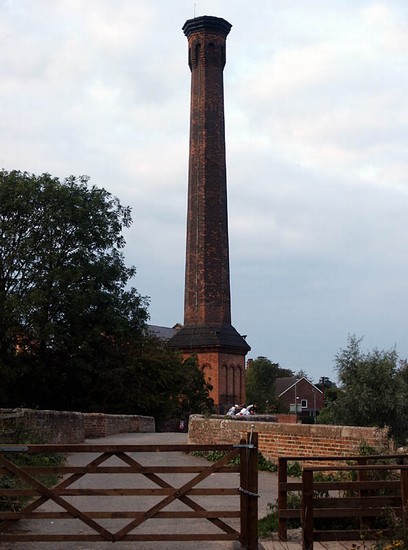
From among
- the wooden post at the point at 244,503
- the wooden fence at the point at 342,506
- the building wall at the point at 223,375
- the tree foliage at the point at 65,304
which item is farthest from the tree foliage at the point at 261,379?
the wooden post at the point at 244,503

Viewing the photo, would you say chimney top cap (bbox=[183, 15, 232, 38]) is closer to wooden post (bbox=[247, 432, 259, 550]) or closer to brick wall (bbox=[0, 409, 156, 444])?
brick wall (bbox=[0, 409, 156, 444])

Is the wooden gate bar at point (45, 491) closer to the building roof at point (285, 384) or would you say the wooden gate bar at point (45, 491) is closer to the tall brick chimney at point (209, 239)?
the tall brick chimney at point (209, 239)

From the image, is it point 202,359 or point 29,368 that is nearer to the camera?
point 29,368

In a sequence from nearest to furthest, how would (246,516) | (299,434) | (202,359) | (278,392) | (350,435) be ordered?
(246,516), (350,435), (299,434), (202,359), (278,392)

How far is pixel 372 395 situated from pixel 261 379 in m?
71.3

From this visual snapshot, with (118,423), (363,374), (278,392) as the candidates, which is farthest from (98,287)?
(278,392)

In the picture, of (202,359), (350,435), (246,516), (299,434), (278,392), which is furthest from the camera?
(278,392)

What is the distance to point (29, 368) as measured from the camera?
30766mm

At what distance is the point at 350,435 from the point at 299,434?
122cm

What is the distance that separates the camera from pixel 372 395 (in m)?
22.8

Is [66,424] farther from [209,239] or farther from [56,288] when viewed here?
[209,239]

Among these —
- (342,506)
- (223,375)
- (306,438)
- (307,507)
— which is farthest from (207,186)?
(307,507)

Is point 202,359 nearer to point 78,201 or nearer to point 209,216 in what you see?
point 209,216

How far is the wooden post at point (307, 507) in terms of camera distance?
289 inches
